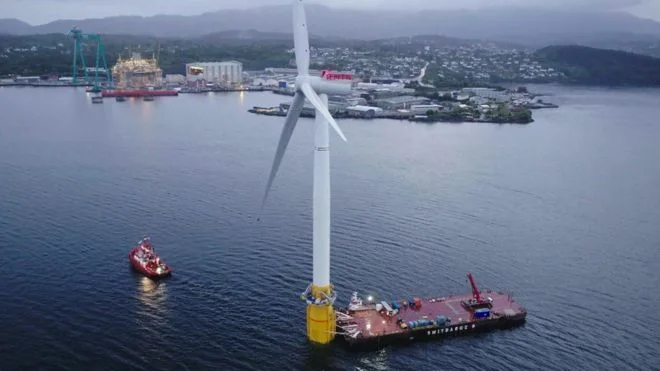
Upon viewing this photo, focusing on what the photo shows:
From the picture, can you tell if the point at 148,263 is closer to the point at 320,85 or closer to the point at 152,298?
the point at 152,298

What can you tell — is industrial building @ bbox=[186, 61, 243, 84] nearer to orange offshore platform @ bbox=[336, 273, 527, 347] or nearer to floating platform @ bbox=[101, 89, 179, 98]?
floating platform @ bbox=[101, 89, 179, 98]

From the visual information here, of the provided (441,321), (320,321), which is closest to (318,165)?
(320,321)

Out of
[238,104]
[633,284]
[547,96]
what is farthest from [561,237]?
[547,96]

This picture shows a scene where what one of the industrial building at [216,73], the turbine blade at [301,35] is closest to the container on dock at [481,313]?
the turbine blade at [301,35]

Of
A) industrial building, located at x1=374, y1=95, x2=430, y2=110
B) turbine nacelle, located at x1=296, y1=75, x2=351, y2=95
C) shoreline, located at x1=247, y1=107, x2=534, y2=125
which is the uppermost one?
turbine nacelle, located at x1=296, y1=75, x2=351, y2=95

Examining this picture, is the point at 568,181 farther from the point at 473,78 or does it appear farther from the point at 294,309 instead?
the point at 473,78

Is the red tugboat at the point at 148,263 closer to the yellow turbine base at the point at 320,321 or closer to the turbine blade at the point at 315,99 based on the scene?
the yellow turbine base at the point at 320,321

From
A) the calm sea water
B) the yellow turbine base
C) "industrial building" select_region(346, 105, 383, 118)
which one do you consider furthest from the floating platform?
the yellow turbine base

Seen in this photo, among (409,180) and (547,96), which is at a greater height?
(547,96)
